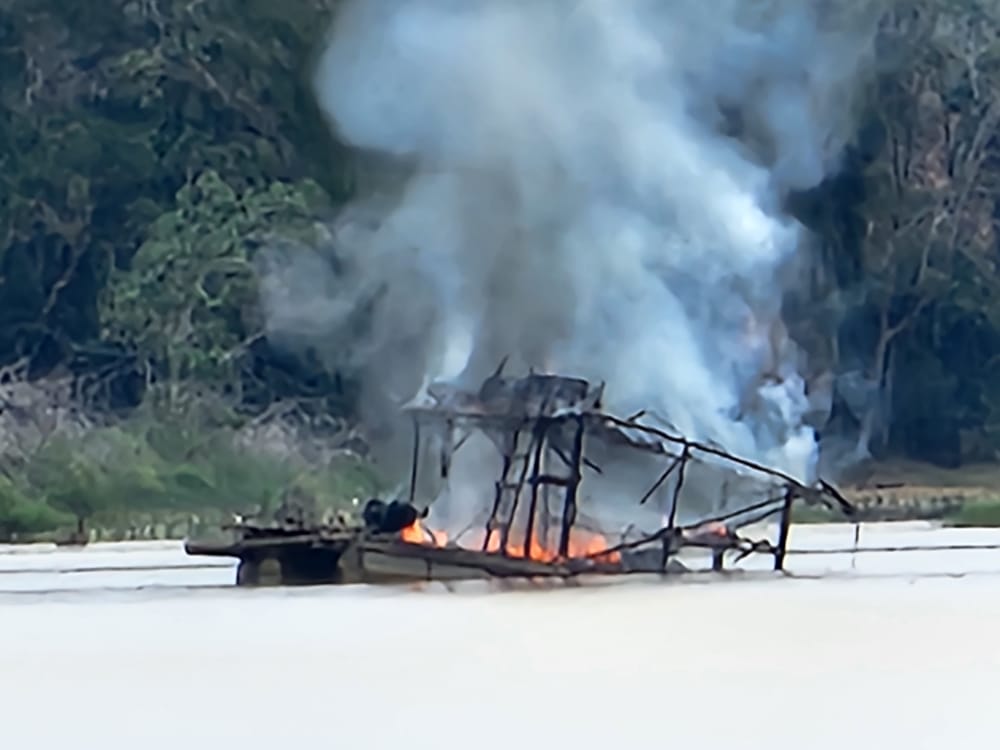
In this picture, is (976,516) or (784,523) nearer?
(784,523)

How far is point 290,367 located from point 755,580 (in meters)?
15.9

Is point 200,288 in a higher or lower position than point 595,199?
lower

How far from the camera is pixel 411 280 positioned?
119 ft

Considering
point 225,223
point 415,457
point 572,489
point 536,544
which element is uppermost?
point 225,223

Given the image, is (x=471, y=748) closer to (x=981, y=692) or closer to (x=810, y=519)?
(x=981, y=692)

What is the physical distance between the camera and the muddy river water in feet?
50.1

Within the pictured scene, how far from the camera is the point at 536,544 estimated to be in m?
25.8

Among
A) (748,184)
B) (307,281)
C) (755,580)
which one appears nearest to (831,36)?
(748,184)

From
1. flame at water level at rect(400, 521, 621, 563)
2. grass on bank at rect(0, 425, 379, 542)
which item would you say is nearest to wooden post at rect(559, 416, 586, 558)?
flame at water level at rect(400, 521, 621, 563)

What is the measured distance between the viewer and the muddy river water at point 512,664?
1526cm

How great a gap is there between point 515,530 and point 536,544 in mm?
842

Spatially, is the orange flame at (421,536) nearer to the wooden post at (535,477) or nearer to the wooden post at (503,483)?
the wooden post at (503,483)

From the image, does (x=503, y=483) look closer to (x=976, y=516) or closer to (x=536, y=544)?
(x=536, y=544)

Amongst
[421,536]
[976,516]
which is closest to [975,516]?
[976,516]
